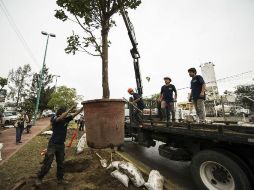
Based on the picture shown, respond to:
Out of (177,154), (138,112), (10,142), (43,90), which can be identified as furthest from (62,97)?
(177,154)

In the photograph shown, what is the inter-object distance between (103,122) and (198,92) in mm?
3128

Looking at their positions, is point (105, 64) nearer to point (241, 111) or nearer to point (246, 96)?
point (246, 96)

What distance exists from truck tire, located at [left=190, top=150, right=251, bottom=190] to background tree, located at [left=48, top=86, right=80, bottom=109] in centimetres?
4123

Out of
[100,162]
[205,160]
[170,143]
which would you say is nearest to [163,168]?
[170,143]

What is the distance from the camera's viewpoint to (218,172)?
3.42m

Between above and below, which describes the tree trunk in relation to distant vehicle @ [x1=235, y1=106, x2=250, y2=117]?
above

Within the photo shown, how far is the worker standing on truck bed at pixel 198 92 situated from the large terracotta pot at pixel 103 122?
8.83ft

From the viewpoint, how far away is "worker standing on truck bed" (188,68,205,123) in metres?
5.34

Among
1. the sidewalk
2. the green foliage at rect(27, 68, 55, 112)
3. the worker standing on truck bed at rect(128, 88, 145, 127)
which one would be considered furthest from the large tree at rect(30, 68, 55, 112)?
the worker standing on truck bed at rect(128, 88, 145, 127)

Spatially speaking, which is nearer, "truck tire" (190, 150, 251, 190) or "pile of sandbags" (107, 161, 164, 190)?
"truck tire" (190, 150, 251, 190)

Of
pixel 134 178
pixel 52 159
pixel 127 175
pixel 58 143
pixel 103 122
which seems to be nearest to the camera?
pixel 103 122

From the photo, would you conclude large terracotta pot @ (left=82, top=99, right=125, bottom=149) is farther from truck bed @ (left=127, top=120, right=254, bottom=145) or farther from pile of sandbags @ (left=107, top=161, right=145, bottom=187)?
truck bed @ (left=127, top=120, right=254, bottom=145)

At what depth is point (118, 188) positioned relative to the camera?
12.3ft

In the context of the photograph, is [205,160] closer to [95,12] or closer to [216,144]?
[216,144]
